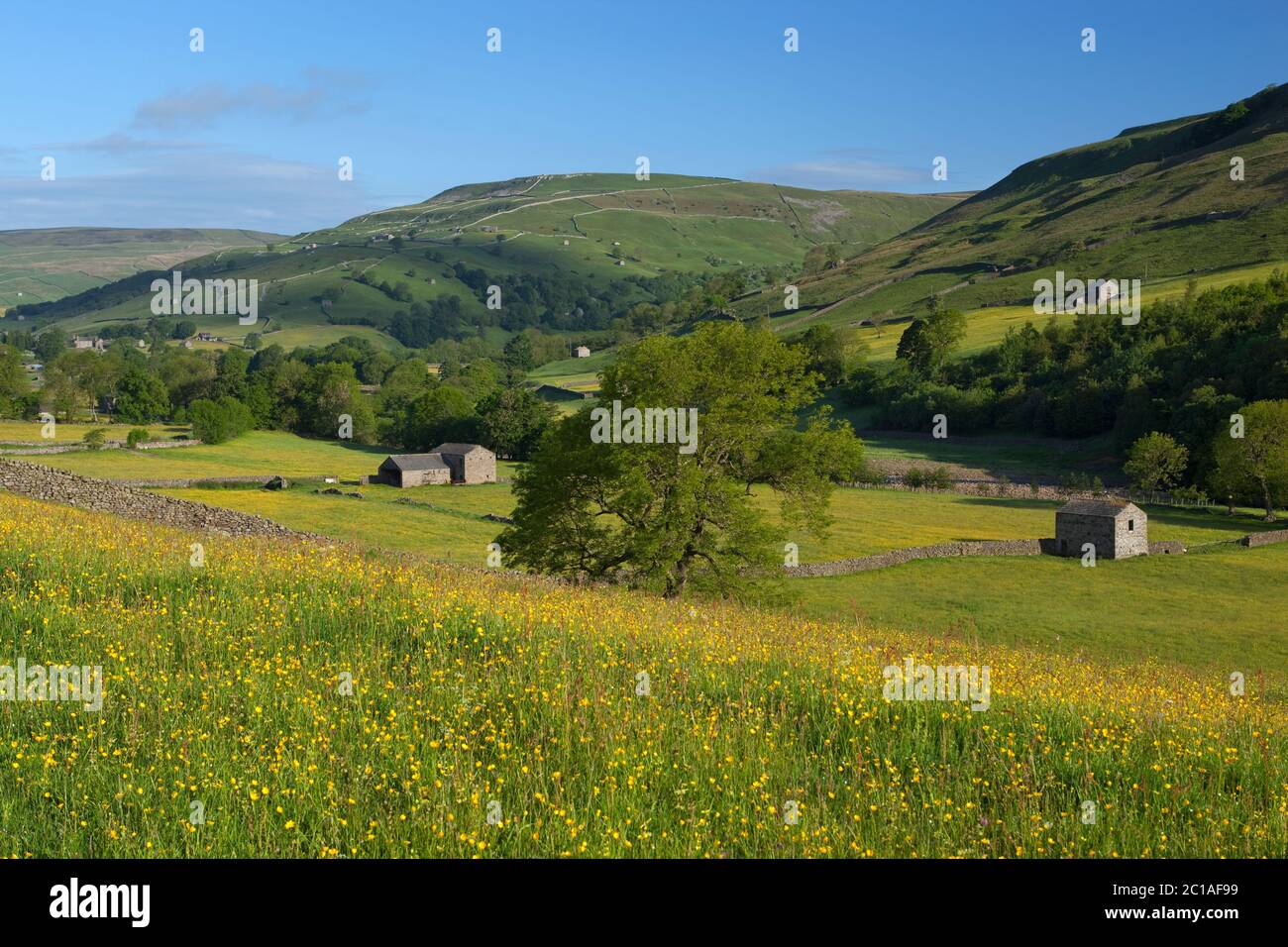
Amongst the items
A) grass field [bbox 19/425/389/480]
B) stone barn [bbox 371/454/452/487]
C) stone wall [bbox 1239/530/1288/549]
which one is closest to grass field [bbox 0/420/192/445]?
grass field [bbox 19/425/389/480]

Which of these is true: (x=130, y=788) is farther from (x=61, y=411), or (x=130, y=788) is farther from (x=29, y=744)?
(x=61, y=411)

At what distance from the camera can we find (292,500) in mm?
74562

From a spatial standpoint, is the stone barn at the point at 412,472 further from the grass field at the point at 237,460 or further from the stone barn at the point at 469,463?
the grass field at the point at 237,460

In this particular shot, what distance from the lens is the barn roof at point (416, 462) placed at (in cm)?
9088

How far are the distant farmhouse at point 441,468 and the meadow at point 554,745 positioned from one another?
79165mm

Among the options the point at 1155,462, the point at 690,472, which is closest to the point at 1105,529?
the point at 1155,462

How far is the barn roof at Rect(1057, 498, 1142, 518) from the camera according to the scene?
2218 inches

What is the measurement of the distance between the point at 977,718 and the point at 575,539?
26.5 m

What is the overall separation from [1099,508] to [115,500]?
49.7 metres

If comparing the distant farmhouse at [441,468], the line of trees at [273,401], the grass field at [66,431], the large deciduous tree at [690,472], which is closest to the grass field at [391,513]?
the distant farmhouse at [441,468]

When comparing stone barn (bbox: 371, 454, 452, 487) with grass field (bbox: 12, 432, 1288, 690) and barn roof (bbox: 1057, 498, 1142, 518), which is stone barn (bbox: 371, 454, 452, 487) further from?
barn roof (bbox: 1057, 498, 1142, 518)

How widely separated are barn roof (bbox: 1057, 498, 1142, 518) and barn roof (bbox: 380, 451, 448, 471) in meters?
55.9

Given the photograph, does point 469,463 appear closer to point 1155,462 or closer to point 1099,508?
point 1099,508
